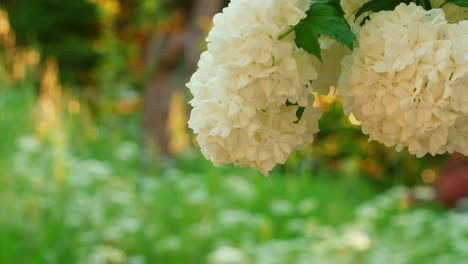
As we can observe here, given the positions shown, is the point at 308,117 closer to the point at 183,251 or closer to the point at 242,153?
the point at 242,153

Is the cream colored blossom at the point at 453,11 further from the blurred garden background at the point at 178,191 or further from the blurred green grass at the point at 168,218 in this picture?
the blurred green grass at the point at 168,218

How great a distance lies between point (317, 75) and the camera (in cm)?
124

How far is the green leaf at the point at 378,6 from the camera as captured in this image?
1.25 metres

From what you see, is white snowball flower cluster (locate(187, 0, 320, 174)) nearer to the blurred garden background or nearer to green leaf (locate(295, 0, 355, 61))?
green leaf (locate(295, 0, 355, 61))

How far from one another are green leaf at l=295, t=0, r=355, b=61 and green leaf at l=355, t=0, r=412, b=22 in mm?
53

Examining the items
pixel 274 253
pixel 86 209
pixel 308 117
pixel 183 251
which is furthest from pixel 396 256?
pixel 308 117

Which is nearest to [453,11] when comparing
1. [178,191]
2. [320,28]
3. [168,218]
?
[320,28]

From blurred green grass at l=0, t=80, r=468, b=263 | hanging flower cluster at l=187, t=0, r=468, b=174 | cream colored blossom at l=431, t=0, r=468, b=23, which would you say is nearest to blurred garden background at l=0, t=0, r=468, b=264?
blurred green grass at l=0, t=80, r=468, b=263

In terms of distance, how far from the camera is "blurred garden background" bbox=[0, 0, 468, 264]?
4215mm

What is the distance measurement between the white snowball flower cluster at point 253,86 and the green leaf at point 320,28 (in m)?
0.02

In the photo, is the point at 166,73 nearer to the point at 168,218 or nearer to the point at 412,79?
the point at 168,218

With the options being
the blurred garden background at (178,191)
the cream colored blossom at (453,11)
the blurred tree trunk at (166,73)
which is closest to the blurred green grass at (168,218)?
the blurred garden background at (178,191)

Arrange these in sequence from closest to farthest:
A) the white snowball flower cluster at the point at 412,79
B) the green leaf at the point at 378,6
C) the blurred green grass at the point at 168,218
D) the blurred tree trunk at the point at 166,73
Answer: the white snowball flower cluster at the point at 412,79
the green leaf at the point at 378,6
the blurred green grass at the point at 168,218
the blurred tree trunk at the point at 166,73

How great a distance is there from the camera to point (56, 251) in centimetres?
416
